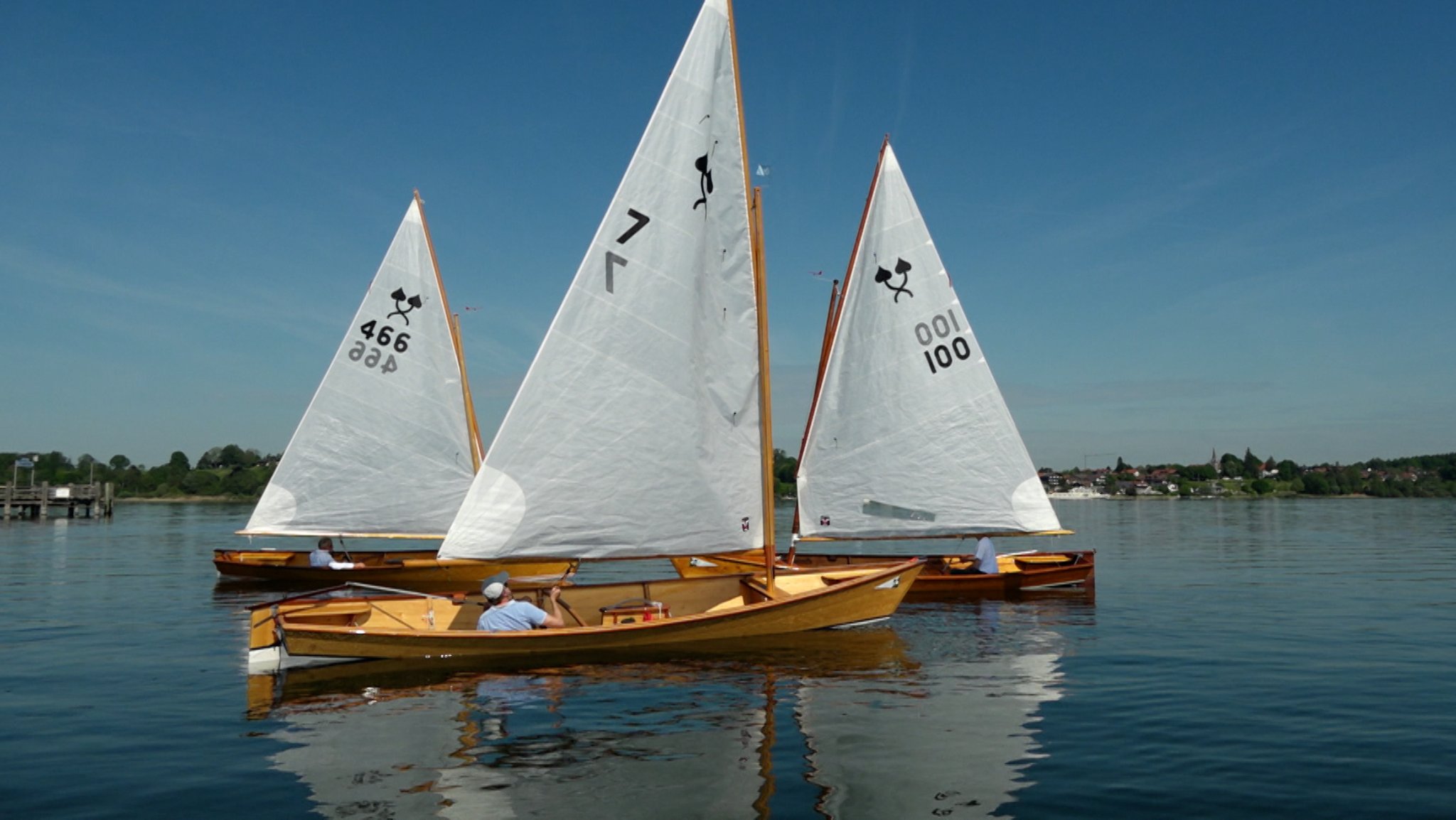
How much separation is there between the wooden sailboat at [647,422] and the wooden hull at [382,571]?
9.89 metres

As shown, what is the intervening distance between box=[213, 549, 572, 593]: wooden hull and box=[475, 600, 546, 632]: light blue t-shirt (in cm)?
999

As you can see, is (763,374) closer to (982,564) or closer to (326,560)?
(982,564)

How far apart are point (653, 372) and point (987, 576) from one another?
13.3 metres

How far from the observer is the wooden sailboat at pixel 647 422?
15625 millimetres

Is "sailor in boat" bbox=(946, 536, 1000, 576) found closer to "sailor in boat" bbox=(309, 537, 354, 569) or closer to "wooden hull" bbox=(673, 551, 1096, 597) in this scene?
"wooden hull" bbox=(673, 551, 1096, 597)

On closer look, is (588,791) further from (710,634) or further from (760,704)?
(710,634)

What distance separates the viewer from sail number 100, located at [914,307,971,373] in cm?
2283

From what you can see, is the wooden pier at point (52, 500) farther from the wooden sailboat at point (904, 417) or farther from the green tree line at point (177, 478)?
the wooden sailboat at point (904, 417)

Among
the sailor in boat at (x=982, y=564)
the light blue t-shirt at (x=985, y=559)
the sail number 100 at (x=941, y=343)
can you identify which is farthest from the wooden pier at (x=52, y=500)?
the sail number 100 at (x=941, y=343)

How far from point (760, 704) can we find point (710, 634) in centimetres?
366

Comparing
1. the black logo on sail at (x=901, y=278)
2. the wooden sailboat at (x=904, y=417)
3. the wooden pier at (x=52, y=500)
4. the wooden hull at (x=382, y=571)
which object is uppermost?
the black logo on sail at (x=901, y=278)

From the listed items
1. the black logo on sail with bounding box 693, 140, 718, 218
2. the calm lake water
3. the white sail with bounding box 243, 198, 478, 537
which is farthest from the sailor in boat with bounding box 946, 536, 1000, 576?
the white sail with bounding box 243, 198, 478, 537

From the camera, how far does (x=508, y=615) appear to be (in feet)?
50.8

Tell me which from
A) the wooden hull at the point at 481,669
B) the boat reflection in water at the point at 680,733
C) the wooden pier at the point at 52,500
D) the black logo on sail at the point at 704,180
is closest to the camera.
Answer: the boat reflection in water at the point at 680,733
